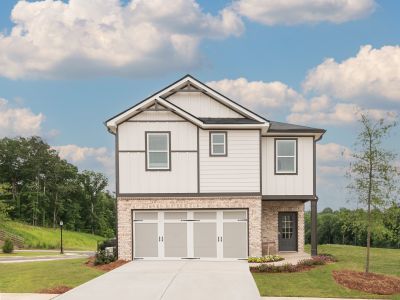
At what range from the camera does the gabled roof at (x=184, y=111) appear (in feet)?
82.1

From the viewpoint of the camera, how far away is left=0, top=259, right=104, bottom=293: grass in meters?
19.7

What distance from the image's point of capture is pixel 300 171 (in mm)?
26969

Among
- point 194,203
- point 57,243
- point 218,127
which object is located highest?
point 218,127

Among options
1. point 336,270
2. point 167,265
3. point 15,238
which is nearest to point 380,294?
point 336,270

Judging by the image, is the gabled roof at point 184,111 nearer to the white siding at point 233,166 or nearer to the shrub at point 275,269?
the white siding at point 233,166

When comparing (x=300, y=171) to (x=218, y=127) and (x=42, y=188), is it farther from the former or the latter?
(x=42, y=188)

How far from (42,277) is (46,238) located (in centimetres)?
4578

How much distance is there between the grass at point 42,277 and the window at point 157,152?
5.71 meters

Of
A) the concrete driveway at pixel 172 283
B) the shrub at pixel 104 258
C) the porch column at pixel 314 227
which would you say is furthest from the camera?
the porch column at pixel 314 227

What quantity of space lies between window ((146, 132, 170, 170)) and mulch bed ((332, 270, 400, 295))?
373 inches

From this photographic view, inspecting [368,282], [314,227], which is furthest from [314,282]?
[314,227]

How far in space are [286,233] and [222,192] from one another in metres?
5.86

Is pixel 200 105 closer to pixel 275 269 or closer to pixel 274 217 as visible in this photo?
pixel 274 217

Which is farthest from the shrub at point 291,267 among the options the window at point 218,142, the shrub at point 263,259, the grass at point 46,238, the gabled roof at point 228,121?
the grass at point 46,238
